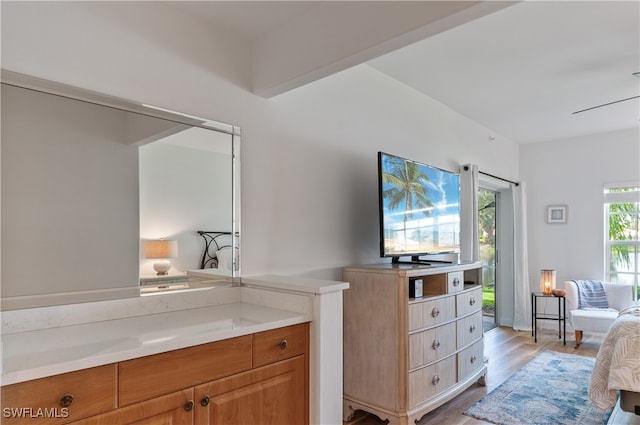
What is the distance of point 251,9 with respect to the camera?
2092 mm

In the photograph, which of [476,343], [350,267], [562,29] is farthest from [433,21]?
[476,343]

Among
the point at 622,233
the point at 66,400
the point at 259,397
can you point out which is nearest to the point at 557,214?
the point at 622,233

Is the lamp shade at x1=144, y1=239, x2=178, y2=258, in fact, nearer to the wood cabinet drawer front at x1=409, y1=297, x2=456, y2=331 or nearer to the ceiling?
the ceiling

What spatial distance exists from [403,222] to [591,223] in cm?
386

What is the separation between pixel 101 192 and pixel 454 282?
240 cm

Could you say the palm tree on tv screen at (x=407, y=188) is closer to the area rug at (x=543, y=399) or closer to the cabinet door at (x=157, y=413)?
the area rug at (x=543, y=399)

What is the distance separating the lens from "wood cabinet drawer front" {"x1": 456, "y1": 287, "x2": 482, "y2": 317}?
296 centimetres

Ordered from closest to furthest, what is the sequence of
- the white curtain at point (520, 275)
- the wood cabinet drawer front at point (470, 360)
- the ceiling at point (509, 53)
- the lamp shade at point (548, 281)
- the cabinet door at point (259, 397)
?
the cabinet door at point (259, 397) → the ceiling at point (509, 53) → the wood cabinet drawer front at point (470, 360) → the lamp shade at point (548, 281) → the white curtain at point (520, 275)

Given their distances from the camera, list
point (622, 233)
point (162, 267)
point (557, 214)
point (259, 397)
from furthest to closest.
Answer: point (557, 214), point (622, 233), point (162, 267), point (259, 397)

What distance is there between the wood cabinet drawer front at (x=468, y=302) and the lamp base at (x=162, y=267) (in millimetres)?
2087

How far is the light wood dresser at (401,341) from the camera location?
2.44 metres

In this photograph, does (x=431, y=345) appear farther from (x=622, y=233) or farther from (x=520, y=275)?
(x=622, y=233)

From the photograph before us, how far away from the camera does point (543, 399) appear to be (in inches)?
118

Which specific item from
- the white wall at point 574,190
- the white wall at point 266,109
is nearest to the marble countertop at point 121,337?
the white wall at point 266,109
